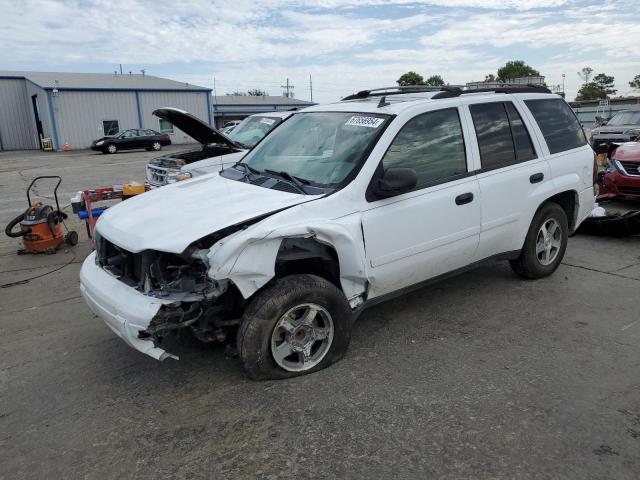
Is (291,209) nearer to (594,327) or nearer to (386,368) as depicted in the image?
(386,368)

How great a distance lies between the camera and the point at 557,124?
528cm

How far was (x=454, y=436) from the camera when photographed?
2.94 metres

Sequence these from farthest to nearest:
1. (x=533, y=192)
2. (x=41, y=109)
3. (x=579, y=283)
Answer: (x=41, y=109) → (x=579, y=283) → (x=533, y=192)

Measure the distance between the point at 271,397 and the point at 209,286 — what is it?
83 centimetres

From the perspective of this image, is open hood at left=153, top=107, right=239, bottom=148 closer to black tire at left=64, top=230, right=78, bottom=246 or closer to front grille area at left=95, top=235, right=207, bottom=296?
black tire at left=64, top=230, right=78, bottom=246

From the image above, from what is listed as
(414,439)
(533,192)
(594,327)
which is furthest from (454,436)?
(533,192)

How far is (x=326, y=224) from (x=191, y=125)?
17.4 ft

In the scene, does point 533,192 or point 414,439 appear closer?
point 414,439

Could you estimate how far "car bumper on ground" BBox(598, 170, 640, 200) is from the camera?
8109mm

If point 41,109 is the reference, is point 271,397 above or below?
below

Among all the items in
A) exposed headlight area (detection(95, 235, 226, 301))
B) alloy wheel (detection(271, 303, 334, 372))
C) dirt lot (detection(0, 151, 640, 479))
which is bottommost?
dirt lot (detection(0, 151, 640, 479))

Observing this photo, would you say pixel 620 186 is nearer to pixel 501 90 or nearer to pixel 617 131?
pixel 501 90

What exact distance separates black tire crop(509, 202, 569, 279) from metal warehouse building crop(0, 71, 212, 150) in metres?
37.7

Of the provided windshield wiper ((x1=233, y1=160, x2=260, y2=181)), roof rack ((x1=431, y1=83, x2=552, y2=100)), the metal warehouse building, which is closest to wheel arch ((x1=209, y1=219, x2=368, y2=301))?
windshield wiper ((x1=233, y1=160, x2=260, y2=181))
